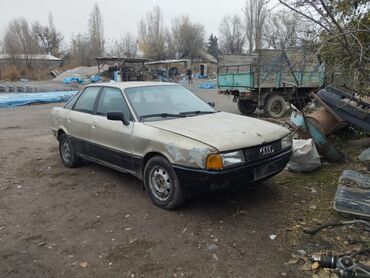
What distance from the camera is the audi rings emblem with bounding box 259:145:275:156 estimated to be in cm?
412

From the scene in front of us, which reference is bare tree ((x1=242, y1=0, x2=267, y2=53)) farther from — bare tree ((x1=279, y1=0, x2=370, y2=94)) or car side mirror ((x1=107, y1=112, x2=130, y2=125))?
car side mirror ((x1=107, y1=112, x2=130, y2=125))

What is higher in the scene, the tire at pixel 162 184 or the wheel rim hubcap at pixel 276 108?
the wheel rim hubcap at pixel 276 108

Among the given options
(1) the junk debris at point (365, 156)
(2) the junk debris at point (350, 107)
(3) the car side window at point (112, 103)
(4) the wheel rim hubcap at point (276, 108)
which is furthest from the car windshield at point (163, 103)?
(4) the wheel rim hubcap at point (276, 108)

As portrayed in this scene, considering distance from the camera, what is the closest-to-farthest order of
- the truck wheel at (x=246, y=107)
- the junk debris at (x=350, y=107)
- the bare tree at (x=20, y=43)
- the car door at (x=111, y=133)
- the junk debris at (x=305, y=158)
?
the car door at (x=111, y=133) → the junk debris at (x=305, y=158) → the junk debris at (x=350, y=107) → the truck wheel at (x=246, y=107) → the bare tree at (x=20, y=43)

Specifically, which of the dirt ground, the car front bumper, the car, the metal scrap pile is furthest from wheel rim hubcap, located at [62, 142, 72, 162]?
the metal scrap pile

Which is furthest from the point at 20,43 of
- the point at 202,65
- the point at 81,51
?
the point at 202,65

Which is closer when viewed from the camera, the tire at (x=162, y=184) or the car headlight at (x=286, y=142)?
the tire at (x=162, y=184)

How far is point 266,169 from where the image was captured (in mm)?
4176

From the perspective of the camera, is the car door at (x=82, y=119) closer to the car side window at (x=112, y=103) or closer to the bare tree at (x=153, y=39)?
the car side window at (x=112, y=103)

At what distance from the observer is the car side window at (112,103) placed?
4.95 meters

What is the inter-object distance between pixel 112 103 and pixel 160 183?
1573mm

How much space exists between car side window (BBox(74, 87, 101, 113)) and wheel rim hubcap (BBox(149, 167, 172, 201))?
186cm

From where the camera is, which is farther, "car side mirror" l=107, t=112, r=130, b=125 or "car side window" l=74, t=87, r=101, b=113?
"car side window" l=74, t=87, r=101, b=113

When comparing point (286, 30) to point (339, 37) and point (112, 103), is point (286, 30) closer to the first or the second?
point (339, 37)
